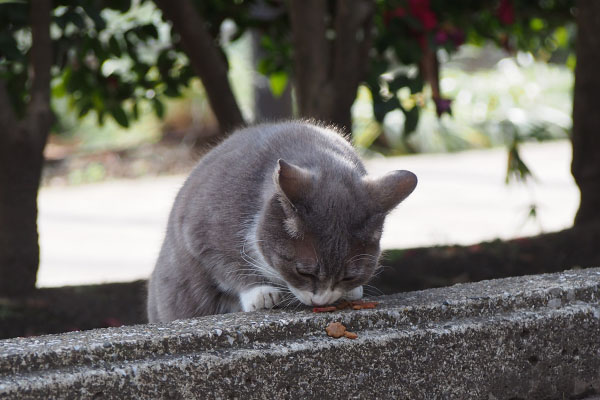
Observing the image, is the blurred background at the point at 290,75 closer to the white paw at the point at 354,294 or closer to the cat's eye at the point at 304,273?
the white paw at the point at 354,294

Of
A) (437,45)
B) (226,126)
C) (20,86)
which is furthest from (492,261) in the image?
(20,86)

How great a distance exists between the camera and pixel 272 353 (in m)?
2.29

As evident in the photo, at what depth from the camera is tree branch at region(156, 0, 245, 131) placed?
3836 mm

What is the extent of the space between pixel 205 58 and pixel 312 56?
560 millimetres

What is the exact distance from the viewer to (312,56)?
418cm

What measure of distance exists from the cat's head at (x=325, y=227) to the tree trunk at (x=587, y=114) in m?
2.21

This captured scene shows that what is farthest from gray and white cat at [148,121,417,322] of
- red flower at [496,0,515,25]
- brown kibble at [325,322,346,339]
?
red flower at [496,0,515,25]

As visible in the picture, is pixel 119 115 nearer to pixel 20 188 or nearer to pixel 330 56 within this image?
pixel 20 188

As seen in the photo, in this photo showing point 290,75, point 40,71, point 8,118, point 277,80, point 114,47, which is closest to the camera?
point 40,71

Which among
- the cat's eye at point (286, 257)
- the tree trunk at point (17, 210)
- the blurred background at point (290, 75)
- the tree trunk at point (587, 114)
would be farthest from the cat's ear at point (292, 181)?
the tree trunk at point (587, 114)

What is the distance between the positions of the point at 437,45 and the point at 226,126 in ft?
3.79

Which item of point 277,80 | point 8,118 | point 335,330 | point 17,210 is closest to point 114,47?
point 8,118

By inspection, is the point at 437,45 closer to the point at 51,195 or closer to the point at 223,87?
the point at 223,87

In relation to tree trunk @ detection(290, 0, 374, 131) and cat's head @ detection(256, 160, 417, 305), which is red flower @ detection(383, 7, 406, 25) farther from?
cat's head @ detection(256, 160, 417, 305)
